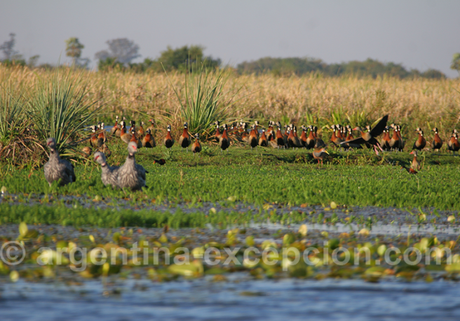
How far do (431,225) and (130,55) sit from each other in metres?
147

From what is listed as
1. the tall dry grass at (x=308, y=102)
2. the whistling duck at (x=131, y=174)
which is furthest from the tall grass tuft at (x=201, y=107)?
the whistling duck at (x=131, y=174)

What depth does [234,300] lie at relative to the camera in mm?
4578

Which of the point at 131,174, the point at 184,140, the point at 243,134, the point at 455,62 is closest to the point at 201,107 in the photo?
the point at 243,134

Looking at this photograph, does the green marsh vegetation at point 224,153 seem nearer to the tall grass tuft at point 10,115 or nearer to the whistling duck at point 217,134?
the tall grass tuft at point 10,115

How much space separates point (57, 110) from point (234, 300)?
8.88 metres

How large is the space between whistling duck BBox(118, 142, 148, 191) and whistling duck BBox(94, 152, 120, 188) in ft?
0.67

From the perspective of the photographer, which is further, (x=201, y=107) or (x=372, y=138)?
(x=201, y=107)

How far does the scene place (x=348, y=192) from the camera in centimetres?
973

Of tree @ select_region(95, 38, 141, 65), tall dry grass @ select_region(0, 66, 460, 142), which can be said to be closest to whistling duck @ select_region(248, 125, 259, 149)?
tall dry grass @ select_region(0, 66, 460, 142)

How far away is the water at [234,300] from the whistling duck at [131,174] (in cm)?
445

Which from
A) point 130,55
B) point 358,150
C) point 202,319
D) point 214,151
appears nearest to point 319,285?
point 202,319

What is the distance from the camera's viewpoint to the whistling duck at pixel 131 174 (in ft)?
30.7

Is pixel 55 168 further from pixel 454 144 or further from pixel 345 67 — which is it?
pixel 345 67

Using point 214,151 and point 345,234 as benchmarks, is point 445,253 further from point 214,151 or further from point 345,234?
point 214,151
